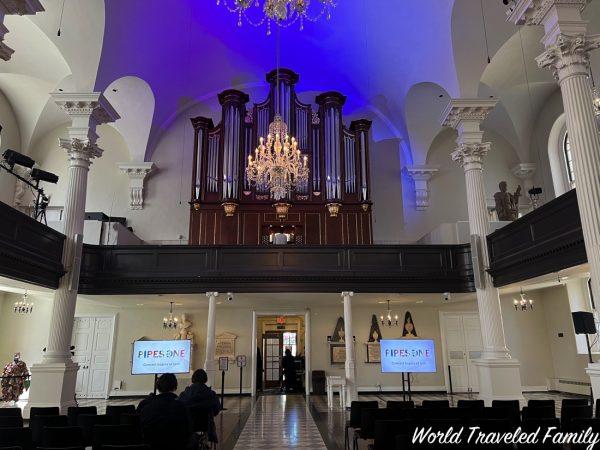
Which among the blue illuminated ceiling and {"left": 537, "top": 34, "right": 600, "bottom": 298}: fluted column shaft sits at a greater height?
the blue illuminated ceiling

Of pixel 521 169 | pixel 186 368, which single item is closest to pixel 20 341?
pixel 186 368

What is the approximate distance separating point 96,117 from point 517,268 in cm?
1023

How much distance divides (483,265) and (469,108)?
3.79 metres

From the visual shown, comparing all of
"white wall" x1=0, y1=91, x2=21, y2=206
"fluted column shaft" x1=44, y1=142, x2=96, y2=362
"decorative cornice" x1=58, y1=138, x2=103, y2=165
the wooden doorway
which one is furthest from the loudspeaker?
"white wall" x1=0, y1=91, x2=21, y2=206

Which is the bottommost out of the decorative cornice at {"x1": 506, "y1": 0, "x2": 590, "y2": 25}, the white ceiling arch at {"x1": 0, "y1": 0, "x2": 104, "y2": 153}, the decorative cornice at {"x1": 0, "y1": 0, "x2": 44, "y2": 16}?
the decorative cornice at {"x1": 0, "y1": 0, "x2": 44, "y2": 16}

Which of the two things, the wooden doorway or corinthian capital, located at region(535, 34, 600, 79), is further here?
the wooden doorway

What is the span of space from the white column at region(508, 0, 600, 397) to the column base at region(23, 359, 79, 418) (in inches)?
375

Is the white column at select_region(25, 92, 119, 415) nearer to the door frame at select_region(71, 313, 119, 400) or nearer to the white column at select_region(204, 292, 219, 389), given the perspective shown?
the white column at select_region(204, 292, 219, 389)

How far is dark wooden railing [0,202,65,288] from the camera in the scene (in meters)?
8.18

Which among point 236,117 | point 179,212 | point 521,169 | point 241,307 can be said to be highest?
point 236,117

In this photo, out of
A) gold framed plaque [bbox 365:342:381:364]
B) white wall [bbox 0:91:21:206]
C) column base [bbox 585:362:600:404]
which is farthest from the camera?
gold framed plaque [bbox 365:342:381:364]

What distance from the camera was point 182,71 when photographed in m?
14.5

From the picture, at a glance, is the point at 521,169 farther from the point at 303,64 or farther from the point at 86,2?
the point at 86,2

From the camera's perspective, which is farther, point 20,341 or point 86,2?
point 20,341
